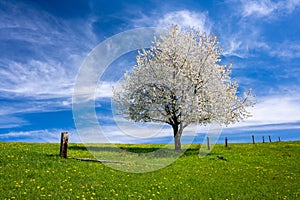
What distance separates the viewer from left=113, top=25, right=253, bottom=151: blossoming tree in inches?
1465

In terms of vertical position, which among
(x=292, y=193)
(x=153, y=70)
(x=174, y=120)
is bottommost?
(x=292, y=193)

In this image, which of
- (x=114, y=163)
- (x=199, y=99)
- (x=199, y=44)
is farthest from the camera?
(x=199, y=44)

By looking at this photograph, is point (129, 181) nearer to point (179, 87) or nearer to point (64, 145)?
point (64, 145)

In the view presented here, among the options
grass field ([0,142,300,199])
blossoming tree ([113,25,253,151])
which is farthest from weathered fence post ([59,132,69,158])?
blossoming tree ([113,25,253,151])

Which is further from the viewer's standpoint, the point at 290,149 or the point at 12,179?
the point at 290,149

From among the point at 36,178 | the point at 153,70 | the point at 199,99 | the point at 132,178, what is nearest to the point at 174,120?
the point at 199,99

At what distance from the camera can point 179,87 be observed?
123ft

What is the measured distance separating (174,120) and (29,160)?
22358 mm

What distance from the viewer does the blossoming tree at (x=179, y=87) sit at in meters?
Result: 37.2

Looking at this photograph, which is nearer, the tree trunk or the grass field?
the grass field

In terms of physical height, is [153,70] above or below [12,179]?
above

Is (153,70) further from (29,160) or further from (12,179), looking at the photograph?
(12,179)

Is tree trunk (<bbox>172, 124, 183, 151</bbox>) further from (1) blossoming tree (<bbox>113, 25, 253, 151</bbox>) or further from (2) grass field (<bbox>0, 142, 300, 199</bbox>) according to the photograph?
(2) grass field (<bbox>0, 142, 300, 199</bbox>)

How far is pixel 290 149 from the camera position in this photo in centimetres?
4316
